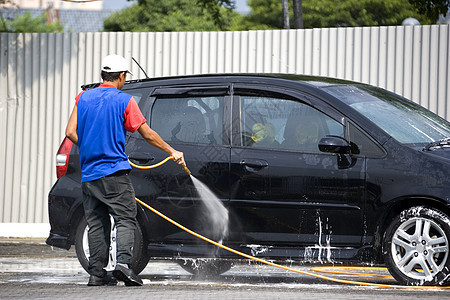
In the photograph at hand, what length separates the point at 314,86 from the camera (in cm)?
786

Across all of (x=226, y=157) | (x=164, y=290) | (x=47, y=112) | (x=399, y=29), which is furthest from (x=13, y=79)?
(x=164, y=290)

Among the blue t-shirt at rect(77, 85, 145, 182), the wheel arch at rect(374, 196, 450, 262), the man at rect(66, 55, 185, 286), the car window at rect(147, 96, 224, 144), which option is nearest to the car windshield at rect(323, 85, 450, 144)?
the wheel arch at rect(374, 196, 450, 262)

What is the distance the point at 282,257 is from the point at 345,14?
52.0 metres

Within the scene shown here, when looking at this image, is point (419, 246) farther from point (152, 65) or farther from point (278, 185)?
point (152, 65)

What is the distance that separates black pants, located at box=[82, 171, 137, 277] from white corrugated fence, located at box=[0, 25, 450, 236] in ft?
20.6

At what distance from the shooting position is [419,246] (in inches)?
281

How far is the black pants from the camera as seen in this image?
7.22 m

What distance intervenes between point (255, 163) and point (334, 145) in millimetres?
698

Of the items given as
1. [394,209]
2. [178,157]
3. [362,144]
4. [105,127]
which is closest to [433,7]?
[362,144]

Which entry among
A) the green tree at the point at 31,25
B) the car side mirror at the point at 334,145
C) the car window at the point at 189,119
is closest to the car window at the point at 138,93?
the car window at the point at 189,119

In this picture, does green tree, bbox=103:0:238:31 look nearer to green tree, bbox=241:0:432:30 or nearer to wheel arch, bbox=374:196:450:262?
green tree, bbox=241:0:432:30

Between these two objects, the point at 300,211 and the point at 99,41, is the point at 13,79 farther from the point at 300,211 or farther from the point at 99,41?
the point at 300,211

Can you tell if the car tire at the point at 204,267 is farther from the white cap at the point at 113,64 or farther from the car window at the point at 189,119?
the white cap at the point at 113,64

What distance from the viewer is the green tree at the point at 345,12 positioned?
58.2 metres
